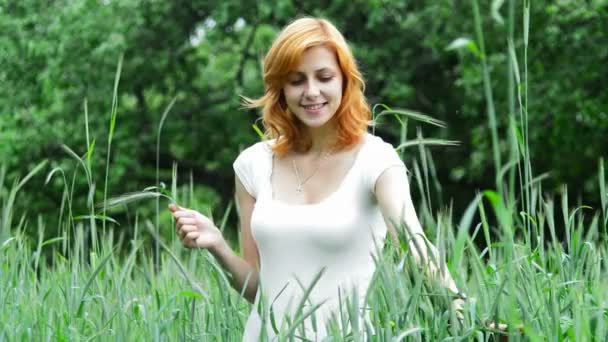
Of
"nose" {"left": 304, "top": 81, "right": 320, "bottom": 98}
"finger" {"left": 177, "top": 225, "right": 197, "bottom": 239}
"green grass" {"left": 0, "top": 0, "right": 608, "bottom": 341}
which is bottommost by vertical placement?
"green grass" {"left": 0, "top": 0, "right": 608, "bottom": 341}

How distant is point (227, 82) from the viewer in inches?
464

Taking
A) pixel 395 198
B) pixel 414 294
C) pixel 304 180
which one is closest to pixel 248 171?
pixel 304 180

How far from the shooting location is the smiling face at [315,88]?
2.23m

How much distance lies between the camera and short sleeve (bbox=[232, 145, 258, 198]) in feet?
7.82

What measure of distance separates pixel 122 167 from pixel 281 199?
8203mm

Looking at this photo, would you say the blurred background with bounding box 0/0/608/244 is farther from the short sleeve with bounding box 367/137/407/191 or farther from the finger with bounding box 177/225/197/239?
the finger with bounding box 177/225/197/239

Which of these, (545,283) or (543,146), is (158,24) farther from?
(545,283)

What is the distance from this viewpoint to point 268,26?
11391 millimetres

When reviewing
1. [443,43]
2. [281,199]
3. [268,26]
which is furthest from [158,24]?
[281,199]

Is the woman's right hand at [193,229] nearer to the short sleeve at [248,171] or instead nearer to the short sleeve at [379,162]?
the short sleeve at [248,171]

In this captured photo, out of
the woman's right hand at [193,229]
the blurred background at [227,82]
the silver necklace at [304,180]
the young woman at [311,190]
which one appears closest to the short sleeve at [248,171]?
the young woman at [311,190]

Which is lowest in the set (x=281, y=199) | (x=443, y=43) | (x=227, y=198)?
(x=227, y=198)

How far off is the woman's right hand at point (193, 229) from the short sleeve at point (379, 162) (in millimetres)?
351

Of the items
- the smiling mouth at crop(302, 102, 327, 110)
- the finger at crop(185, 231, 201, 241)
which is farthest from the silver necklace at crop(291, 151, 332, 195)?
the finger at crop(185, 231, 201, 241)
